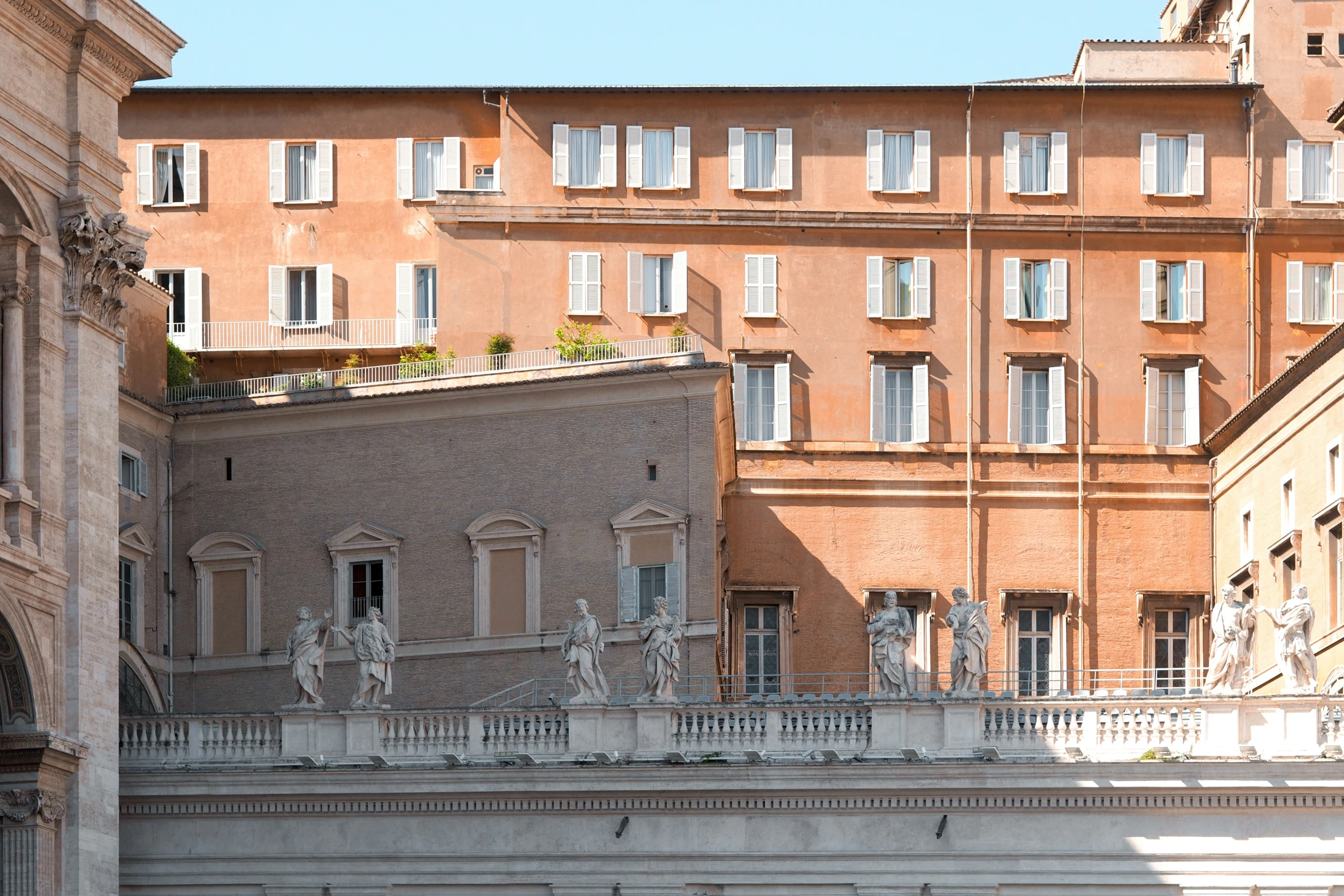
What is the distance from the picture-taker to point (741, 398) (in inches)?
2446

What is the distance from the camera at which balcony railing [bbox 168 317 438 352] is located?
6500cm

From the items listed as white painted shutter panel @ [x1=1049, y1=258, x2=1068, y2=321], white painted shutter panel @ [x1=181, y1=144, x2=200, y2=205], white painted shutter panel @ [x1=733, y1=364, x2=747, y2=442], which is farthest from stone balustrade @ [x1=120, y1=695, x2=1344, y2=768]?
white painted shutter panel @ [x1=181, y1=144, x2=200, y2=205]

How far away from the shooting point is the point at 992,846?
4144 cm

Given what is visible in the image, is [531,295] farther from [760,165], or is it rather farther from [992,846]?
[992,846]

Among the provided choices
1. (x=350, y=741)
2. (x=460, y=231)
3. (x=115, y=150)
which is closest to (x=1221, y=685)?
(x=350, y=741)

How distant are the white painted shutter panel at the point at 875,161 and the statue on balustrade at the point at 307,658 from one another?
74.9ft

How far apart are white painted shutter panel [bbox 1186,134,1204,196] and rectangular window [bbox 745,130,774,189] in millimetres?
8986

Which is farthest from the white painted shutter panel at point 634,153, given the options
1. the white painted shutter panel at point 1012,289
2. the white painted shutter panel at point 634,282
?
the white painted shutter panel at point 1012,289

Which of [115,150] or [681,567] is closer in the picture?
[115,150]

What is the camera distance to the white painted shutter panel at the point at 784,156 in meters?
63.2

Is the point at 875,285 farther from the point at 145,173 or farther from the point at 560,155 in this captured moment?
the point at 145,173

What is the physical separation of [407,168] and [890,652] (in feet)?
85.8

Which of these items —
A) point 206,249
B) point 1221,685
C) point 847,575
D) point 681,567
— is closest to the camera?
point 1221,685

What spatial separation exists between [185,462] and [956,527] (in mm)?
16761
